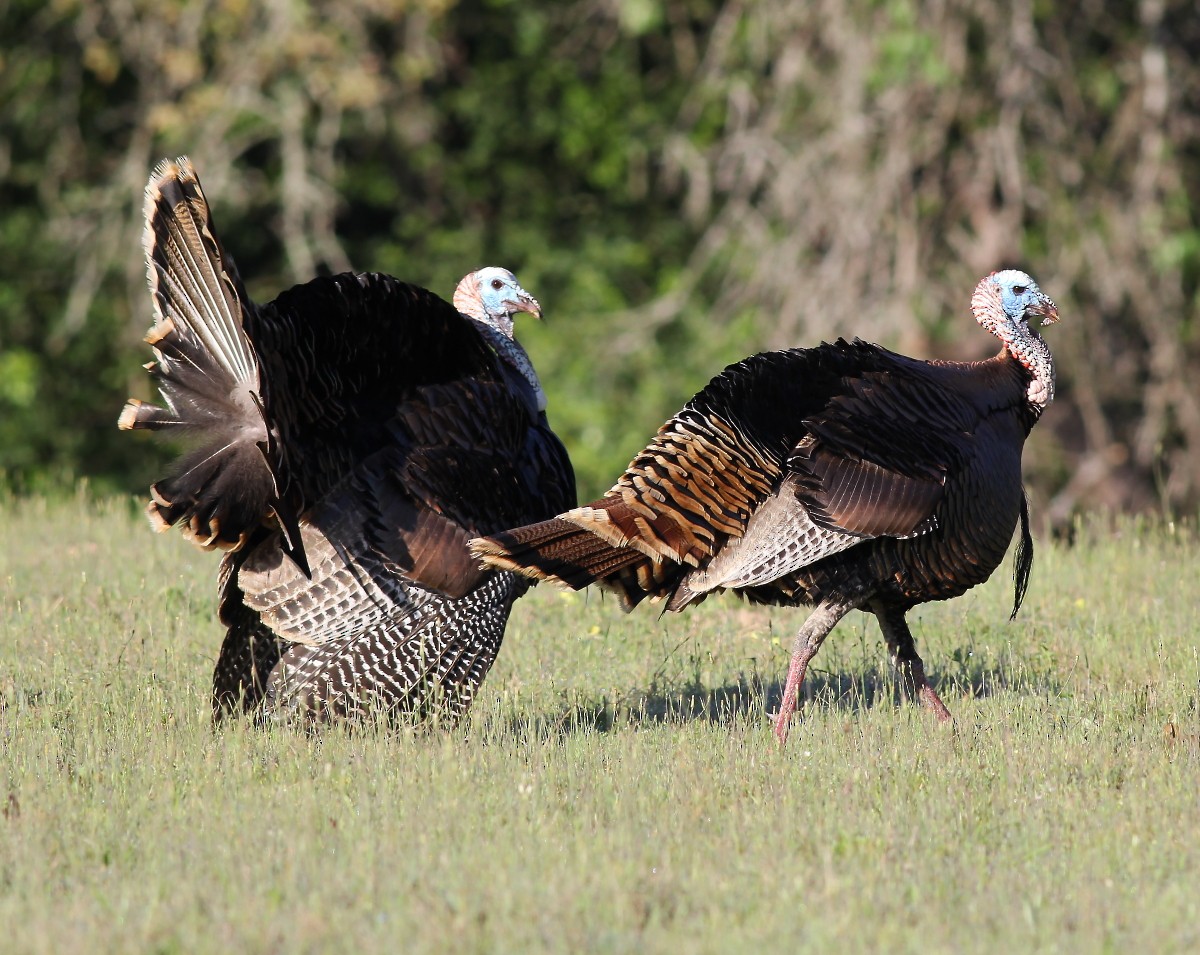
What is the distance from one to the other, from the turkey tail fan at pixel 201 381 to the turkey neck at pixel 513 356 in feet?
4.80

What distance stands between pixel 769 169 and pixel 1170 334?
128 inches

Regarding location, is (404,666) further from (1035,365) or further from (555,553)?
(1035,365)

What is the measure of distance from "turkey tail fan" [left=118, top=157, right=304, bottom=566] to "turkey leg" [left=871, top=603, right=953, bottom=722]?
2063mm

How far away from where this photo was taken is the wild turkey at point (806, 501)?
5.19 meters

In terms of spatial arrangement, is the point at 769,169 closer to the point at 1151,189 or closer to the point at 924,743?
the point at 1151,189

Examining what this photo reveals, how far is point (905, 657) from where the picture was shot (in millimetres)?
5859

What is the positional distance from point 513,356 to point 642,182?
9603 mm

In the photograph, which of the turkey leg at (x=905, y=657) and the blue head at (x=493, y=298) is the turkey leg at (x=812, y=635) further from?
the blue head at (x=493, y=298)

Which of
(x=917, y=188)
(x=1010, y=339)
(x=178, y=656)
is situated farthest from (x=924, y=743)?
(x=917, y=188)

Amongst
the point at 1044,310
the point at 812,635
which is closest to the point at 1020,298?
the point at 1044,310

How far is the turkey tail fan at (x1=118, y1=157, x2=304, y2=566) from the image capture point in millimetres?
4742

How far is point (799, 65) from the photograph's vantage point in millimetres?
12281

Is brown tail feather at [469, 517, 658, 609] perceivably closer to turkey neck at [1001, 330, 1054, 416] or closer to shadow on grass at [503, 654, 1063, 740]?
shadow on grass at [503, 654, 1063, 740]

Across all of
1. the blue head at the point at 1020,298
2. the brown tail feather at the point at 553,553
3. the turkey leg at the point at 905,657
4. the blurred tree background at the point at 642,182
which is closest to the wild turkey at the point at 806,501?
the brown tail feather at the point at 553,553
